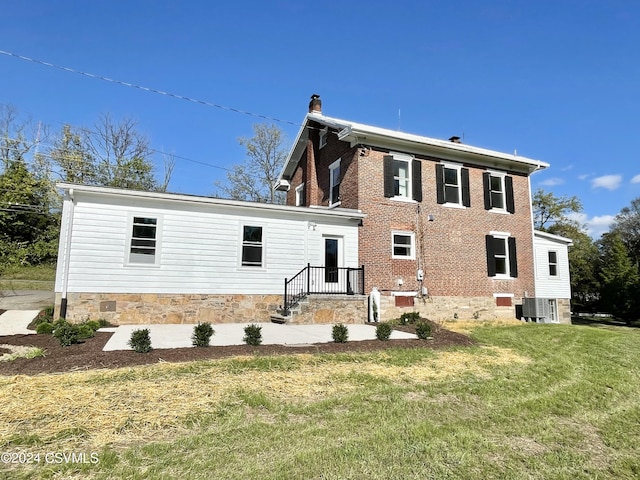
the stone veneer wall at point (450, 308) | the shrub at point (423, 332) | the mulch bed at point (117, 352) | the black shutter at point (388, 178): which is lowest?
the mulch bed at point (117, 352)

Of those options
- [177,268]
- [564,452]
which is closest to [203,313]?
[177,268]

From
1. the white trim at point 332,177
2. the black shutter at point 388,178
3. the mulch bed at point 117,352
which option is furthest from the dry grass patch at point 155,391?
the white trim at point 332,177

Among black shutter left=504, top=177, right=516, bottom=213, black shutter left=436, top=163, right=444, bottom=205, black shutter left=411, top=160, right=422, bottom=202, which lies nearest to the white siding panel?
black shutter left=411, top=160, right=422, bottom=202

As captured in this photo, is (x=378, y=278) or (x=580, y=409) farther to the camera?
(x=378, y=278)

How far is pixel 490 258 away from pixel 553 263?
182 inches

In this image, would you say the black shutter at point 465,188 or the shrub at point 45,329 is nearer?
the shrub at point 45,329

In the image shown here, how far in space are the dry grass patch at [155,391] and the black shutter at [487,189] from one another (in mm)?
10829

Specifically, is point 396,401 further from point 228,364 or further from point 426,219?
point 426,219

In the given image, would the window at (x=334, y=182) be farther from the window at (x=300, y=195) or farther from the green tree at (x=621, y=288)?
the green tree at (x=621, y=288)

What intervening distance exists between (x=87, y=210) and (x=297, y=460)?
999cm

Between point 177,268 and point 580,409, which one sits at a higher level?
point 177,268

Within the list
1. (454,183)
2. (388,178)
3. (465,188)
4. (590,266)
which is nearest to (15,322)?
(388,178)

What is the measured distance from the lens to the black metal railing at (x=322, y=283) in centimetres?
1260

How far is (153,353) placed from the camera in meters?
6.79
